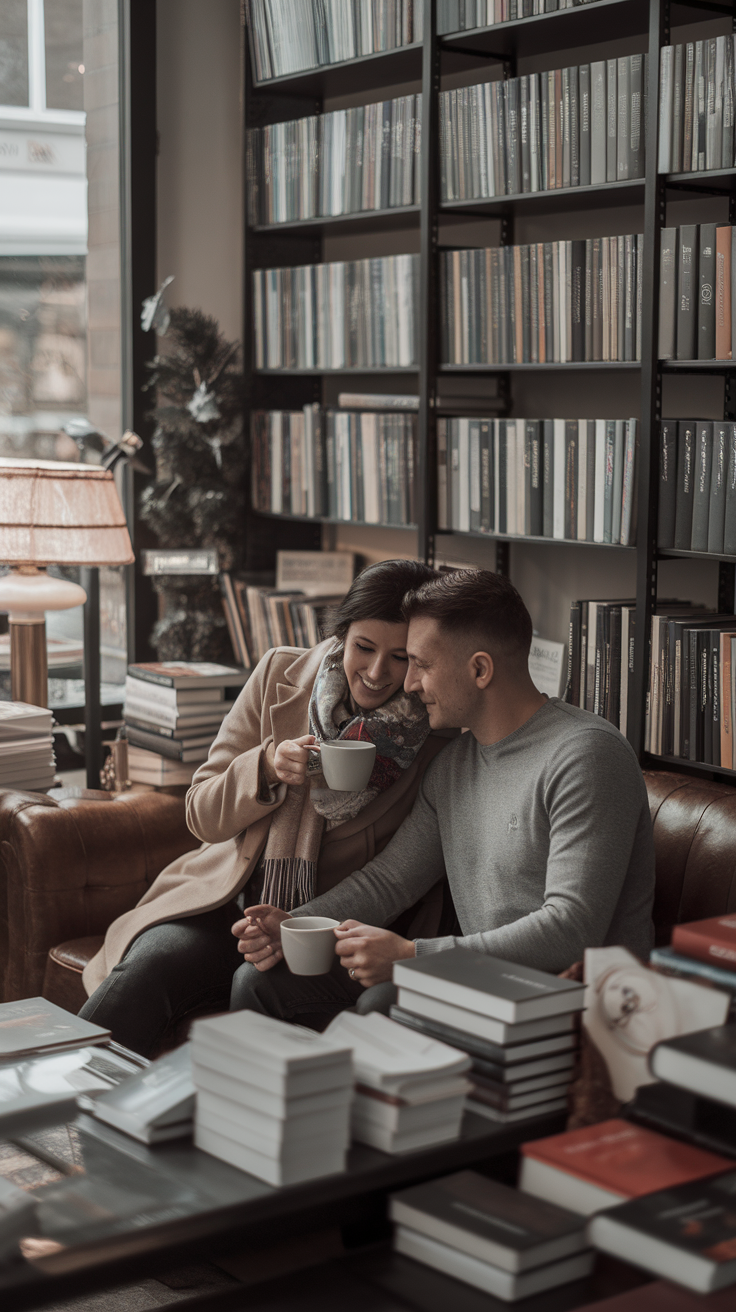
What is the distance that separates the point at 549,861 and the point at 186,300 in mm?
2520

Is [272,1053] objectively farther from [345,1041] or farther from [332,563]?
[332,563]

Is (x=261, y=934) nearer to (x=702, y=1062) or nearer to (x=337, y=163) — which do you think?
(x=702, y=1062)

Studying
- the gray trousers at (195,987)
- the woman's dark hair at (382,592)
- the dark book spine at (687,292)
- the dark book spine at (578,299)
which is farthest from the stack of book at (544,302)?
the gray trousers at (195,987)

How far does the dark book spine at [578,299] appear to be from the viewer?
286 cm

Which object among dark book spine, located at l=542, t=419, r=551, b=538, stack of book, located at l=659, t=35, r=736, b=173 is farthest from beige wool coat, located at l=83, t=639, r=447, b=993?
stack of book, located at l=659, t=35, r=736, b=173

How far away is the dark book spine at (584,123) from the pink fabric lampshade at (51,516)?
1.23m

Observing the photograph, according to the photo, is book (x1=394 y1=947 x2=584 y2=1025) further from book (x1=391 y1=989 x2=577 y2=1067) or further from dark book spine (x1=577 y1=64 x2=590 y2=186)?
dark book spine (x1=577 y1=64 x2=590 y2=186)

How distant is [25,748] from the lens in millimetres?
2943

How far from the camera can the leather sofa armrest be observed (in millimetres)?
2586

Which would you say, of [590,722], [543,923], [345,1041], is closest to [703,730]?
Answer: [590,722]

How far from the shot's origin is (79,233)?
3.82 metres

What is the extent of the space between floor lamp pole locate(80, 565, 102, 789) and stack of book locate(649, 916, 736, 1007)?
2216mm

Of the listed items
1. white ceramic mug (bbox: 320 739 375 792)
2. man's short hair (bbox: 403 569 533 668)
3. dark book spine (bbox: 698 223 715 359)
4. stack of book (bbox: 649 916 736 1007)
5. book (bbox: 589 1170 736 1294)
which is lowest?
book (bbox: 589 1170 736 1294)

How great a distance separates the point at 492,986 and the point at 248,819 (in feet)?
3.17
